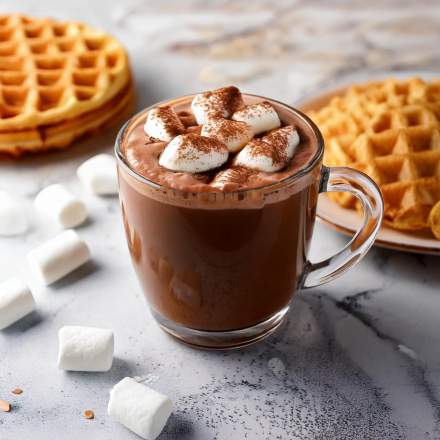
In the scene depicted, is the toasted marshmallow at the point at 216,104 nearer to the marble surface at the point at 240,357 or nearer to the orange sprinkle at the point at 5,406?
the marble surface at the point at 240,357

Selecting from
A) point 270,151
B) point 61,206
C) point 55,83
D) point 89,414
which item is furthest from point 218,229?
point 55,83

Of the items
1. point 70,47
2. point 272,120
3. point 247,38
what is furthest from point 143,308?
point 247,38

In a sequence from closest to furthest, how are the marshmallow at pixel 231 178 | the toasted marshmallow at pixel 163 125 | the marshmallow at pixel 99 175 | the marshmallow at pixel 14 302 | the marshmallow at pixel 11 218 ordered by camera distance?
the marshmallow at pixel 231 178
the toasted marshmallow at pixel 163 125
the marshmallow at pixel 14 302
the marshmallow at pixel 11 218
the marshmallow at pixel 99 175

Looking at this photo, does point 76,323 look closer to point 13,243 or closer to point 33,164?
point 13,243

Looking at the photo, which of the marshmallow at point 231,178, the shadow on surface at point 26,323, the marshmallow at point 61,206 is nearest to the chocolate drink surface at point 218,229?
the marshmallow at point 231,178

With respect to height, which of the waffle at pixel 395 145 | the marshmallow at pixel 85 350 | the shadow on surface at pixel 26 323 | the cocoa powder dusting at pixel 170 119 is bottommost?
the shadow on surface at pixel 26 323

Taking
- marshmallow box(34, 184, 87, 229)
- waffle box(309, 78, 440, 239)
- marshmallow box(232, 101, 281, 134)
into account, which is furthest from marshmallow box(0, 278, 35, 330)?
waffle box(309, 78, 440, 239)

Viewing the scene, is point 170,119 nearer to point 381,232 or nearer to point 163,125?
point 163,125
